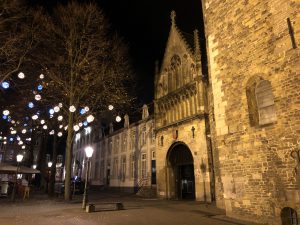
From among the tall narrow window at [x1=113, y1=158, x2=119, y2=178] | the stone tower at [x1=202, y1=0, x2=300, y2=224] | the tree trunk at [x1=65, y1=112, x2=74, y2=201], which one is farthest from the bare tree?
the tall narrow window at [x1=113, y1=158, x2=119, y2=178]

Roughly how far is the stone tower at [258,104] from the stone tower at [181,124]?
681 centimetres

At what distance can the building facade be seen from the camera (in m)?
26.1

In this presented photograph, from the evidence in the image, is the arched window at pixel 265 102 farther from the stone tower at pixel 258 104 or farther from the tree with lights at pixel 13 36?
the tree with lights at pixel 13 36

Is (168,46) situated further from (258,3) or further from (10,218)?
(10,218)

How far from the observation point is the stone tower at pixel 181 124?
18391 mm

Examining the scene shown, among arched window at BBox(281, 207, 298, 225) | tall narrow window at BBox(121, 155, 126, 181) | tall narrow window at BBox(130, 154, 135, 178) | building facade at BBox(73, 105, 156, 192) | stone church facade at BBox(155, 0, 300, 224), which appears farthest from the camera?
tall narrow window at BBox(121, 155, 126, 181)

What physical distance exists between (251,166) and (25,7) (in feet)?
52.0

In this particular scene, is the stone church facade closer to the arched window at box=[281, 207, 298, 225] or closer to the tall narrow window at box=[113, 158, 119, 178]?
the arched window at box=[281, 207, 298, 225]

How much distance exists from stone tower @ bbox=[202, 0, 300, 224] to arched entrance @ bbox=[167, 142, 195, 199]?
9549mm

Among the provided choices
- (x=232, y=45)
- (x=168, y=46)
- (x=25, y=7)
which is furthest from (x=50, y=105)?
(x=232, y=45)

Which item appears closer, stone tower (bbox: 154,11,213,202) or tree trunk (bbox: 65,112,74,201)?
tree trunk (bbox: 65,112,74,201)

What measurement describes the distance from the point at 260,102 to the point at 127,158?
22.5 meters

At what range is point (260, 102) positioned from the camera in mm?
10203

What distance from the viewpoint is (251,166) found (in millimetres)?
9859
